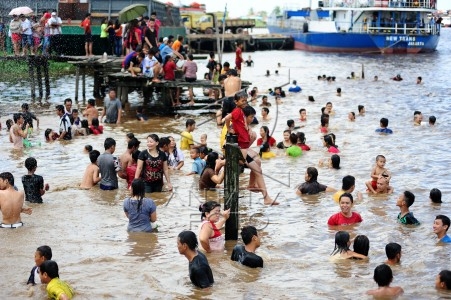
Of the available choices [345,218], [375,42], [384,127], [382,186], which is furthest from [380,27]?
[345,218]

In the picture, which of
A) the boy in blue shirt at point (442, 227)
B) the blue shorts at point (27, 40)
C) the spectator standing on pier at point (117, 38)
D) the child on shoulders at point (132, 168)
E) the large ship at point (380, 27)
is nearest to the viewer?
the boy in blue shirt at point (442, 227)

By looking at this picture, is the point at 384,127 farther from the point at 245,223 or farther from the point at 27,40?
the point at 27,40

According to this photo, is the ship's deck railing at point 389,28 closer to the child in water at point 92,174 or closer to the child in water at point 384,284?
the child in water at point 92,174

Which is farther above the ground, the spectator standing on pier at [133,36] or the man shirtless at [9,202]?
the spectator standing on pier at [133,36]

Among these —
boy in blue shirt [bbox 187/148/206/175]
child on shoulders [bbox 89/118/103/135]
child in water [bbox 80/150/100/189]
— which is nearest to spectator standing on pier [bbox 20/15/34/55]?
child on shoulders [bbox 89/118/103/135]

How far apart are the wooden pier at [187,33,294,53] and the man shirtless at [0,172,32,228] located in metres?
44.8

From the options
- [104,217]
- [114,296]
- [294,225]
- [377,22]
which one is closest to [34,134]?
[104,217]

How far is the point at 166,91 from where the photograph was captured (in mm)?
26328

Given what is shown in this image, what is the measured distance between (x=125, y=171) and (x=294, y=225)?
3789 millimetres

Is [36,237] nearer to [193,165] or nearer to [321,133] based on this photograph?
[193,165]

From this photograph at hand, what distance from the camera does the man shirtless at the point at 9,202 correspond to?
1231 centimetres

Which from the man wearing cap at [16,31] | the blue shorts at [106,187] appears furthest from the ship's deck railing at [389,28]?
the blue shorts at [106,187]

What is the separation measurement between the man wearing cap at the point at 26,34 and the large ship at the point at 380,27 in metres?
37.4

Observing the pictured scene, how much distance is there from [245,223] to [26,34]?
17042mm
